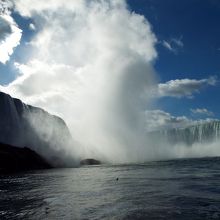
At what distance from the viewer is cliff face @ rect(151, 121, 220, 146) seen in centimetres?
12865

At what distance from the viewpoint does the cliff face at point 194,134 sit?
422ft

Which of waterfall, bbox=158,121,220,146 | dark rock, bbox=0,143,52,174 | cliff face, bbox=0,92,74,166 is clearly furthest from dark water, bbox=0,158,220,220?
waterfall, bbox=158,121,220,146

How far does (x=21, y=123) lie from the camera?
9356cm

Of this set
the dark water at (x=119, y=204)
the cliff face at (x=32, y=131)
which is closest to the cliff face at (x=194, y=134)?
the cliff face at (x=32, y=131)

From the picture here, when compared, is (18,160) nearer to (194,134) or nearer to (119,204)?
(119,204)

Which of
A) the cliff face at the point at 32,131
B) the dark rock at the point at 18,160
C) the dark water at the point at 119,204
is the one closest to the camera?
the dark water at the point at 119,204

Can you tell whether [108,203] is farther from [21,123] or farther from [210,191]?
[21,123]

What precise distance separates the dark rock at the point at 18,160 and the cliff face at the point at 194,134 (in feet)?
243

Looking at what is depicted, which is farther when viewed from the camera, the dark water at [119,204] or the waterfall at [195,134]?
the waterfall at [195,134]

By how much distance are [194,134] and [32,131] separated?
69535 millimetres

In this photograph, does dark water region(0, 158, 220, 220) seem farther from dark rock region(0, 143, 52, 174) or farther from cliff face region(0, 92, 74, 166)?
cliff face region(0, 92, 74, 166)

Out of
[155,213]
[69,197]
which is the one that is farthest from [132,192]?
[155,213]

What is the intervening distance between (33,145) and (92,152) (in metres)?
26.8

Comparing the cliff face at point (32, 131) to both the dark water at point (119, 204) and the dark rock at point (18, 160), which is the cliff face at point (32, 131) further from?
the dark water at point (119, 204)
